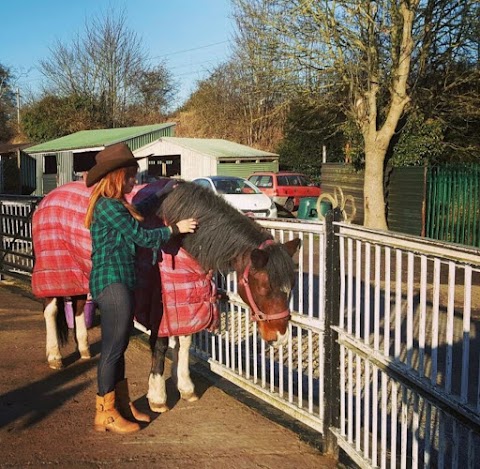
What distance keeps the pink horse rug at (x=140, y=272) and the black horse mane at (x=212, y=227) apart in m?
0.13

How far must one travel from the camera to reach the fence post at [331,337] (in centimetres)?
343

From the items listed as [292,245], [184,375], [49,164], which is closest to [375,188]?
[184,375]

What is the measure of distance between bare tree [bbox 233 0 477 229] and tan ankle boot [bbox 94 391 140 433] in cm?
1235

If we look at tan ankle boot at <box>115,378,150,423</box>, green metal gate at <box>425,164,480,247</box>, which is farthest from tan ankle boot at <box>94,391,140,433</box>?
green metal gate at <box>425,164,480,247</box>

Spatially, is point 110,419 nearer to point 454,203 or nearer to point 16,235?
point 16,235

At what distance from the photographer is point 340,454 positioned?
3.65 m

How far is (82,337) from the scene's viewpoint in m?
5.47

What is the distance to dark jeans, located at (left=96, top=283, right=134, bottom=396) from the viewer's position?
3.58 m

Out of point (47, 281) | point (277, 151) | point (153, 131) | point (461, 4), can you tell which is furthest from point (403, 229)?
point (153, 131)

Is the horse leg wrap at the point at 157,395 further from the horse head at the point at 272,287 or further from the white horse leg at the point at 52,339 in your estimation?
the white horse leg at the point at 52,339

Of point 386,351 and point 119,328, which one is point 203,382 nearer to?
point 119,328

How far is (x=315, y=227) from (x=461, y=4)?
1291 centimetres

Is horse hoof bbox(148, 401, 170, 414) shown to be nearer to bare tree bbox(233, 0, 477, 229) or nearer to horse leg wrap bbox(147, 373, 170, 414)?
horse leg wrap bbox(147, 373, 170, 414)

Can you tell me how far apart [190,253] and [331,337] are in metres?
1.21
